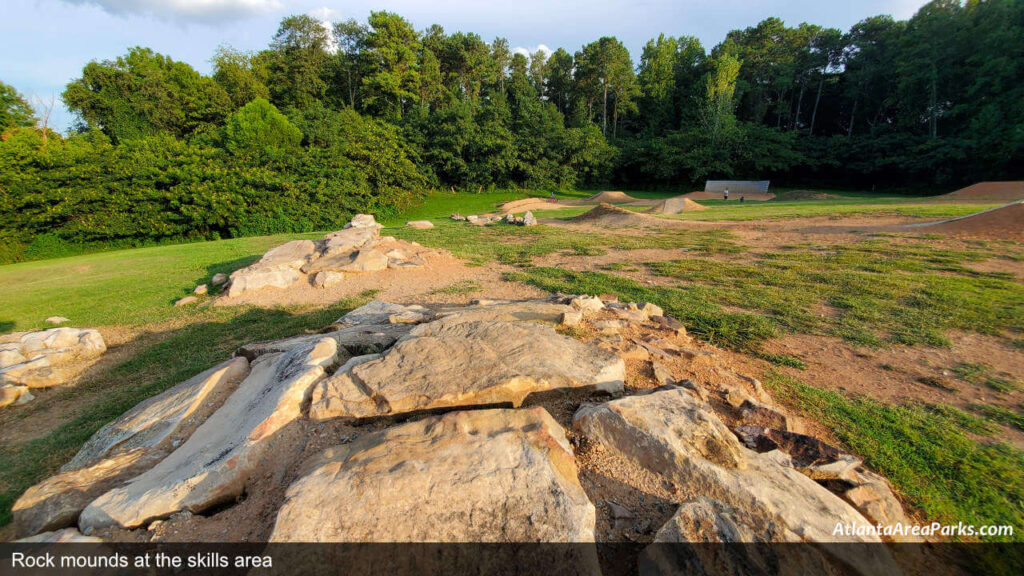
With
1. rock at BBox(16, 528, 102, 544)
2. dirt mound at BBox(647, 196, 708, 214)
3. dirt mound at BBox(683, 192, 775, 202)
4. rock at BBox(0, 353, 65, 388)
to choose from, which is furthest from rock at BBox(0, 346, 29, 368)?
dirt mound at BBox(683, 192, 775, 202)

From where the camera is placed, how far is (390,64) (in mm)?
37406

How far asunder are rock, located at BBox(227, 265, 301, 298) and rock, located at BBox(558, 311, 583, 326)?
22.2 ft

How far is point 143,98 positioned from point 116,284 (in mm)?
30707

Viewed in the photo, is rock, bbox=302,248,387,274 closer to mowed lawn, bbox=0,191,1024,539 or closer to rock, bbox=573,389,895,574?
mowed lawn, bbox=0,191,1024,539

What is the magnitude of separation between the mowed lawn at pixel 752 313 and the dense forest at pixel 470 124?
7442mm

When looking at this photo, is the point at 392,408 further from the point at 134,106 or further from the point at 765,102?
the point at 765,102

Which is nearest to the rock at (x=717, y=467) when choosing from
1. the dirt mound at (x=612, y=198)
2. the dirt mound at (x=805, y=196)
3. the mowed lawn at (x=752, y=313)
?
the mowed lawn at (x=752, y=313)

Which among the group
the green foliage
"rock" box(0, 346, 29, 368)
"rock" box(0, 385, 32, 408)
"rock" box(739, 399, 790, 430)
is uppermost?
the green foliage

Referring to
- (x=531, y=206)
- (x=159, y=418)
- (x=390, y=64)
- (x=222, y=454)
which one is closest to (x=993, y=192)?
(x=531, y=206)

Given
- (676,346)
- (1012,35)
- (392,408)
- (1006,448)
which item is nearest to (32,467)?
(392,408)

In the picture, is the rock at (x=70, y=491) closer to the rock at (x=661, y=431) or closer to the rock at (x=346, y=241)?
the rock at (x=661, y=431)

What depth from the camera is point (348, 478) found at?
1885mm

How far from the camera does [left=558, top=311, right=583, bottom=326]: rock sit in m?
4.26

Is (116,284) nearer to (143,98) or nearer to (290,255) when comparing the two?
(290,255)
